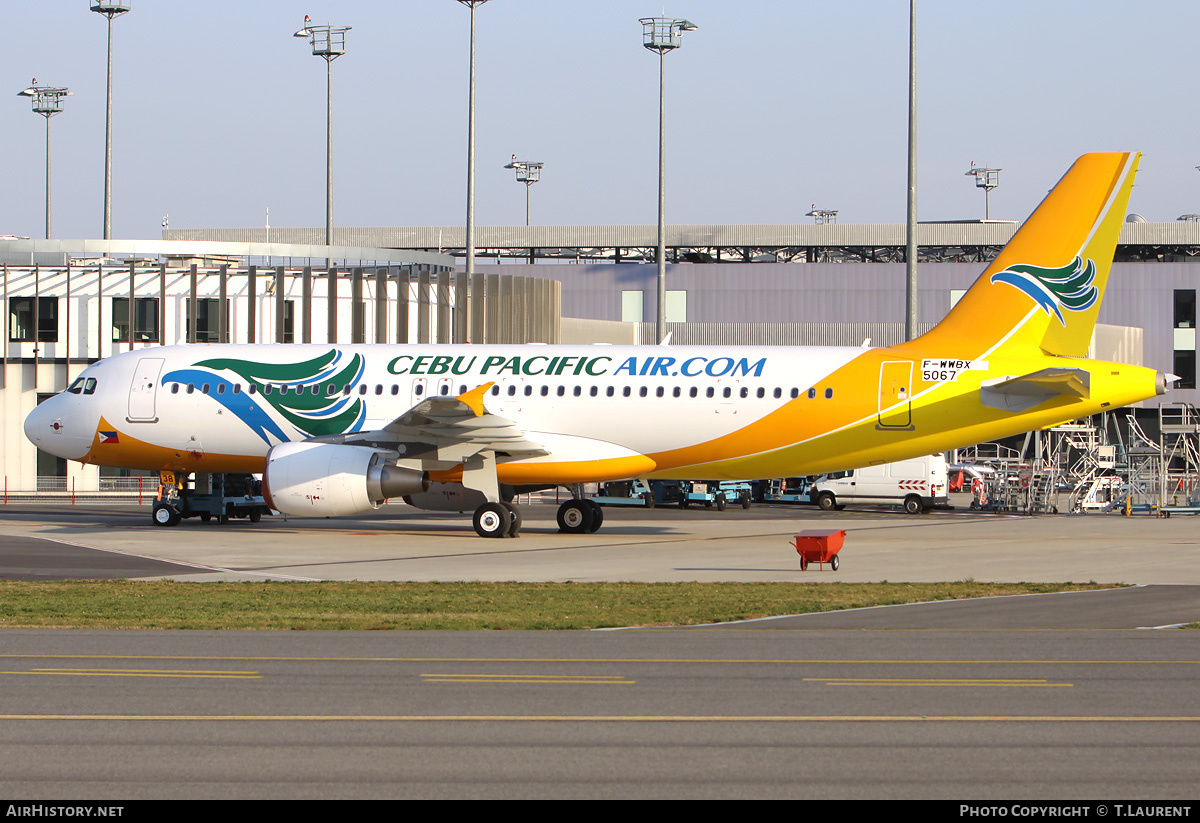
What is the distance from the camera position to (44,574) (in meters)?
22.1

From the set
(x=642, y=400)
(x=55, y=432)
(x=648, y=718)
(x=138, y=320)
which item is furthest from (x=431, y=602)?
(x=138, y=320)

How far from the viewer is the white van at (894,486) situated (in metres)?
44.1

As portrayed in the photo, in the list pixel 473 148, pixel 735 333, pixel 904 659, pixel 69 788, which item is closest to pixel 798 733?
pixel 904 659

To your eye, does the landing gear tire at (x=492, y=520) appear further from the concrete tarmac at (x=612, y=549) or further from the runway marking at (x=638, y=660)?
the runway marking at (x=638, y=660)

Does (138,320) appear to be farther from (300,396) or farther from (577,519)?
(577,519)

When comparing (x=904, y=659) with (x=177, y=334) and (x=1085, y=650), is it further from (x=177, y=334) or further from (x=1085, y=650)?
(x=177, y=334)

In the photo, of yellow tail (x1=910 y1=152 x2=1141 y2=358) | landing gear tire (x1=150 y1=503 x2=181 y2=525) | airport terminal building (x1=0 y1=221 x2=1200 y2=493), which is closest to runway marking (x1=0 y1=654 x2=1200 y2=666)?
yellow tail (x1=910 y1=152 x2=1141 y2=358)

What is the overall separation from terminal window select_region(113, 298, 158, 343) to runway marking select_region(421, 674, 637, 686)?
38.5m

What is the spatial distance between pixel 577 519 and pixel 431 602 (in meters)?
13.8

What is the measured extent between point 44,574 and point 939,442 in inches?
721

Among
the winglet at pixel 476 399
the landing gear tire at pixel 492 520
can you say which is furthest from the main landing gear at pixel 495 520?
the winglet at pixel 476 399

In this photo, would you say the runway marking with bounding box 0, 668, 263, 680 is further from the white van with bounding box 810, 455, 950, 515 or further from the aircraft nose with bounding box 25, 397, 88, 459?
the white van with bounding box 810, 455, 950, 515

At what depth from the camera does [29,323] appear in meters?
47.6

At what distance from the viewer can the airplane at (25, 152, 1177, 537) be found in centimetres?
2870
